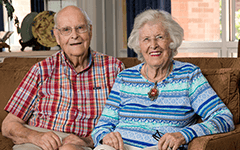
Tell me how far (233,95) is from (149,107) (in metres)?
0.46

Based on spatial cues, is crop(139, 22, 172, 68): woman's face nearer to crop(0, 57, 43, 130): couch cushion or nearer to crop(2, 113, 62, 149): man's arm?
crop(2, 113, 62, 149): man's arm

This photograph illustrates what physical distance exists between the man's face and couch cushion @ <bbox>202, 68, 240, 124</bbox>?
742 millimetres

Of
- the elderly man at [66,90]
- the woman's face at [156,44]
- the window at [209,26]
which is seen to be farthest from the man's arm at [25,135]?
the window at [209,26]

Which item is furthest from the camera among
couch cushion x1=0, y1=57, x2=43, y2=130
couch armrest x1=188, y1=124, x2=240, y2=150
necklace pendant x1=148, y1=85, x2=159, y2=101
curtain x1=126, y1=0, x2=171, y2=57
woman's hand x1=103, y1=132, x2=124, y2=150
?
curtain x1=126, y1=0, x2=171, y2=57

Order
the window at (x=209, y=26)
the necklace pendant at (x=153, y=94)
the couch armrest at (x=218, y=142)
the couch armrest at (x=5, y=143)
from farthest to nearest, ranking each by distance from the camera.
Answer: the window at (x=209, y=26)
the couch armrest at (x=5, y=143)
the necklace pendant at (x=153, y=94)
the couch armrest at (x=218, y=142)

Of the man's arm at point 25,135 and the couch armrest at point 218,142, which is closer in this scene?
the couch armrest at point 218,142

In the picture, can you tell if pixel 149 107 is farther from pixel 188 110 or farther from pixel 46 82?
pixel 46 82

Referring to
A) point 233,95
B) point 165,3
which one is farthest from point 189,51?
point 233,95

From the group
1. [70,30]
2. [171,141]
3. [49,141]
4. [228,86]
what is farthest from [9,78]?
[228,86]

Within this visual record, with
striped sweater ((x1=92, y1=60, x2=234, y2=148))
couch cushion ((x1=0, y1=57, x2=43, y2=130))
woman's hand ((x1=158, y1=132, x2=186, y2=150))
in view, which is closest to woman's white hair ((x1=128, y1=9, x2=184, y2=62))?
striped sweater ((x1=92, y1=60, x2=234, y2=148))

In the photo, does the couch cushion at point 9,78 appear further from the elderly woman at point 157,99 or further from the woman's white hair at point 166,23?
the woman's white hair at point 166,23

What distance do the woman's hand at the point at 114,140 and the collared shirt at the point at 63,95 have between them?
30cm

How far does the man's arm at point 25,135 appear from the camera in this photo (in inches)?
59.6

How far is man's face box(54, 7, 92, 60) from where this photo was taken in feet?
5.71
